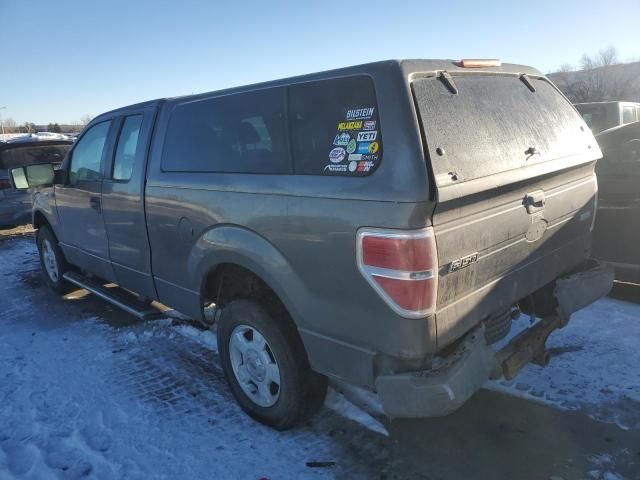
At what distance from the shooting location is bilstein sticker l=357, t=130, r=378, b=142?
2.23m

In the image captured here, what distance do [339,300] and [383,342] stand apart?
291 mm

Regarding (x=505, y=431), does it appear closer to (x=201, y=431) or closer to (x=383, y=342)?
(x=383, y=342)

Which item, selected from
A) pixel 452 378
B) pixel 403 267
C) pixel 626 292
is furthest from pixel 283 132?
pixel 626 292

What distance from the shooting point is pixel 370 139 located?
7.36ft

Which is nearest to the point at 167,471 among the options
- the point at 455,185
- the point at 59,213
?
the point at 455,185

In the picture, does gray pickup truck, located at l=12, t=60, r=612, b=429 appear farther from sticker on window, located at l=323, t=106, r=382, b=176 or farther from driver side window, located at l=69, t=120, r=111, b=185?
driver side window, located at l=69, t=120, r=111, b=185

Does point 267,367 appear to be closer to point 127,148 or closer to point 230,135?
point 230,135

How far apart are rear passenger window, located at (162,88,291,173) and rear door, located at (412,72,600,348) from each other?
867 mm

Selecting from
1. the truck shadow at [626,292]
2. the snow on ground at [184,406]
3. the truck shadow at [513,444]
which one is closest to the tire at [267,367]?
the snow on ground at [184,406]

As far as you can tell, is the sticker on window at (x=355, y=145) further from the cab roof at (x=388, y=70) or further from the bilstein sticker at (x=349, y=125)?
the cab roof at (x=388, y=70)

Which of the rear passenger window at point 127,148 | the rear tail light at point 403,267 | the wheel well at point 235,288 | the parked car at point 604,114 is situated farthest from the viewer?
the parked car at point 604,114

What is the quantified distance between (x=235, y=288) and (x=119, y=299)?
1.72 m

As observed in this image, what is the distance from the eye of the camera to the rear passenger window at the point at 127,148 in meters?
3.95

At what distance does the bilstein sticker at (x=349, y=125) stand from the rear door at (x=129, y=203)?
195 centimetres
